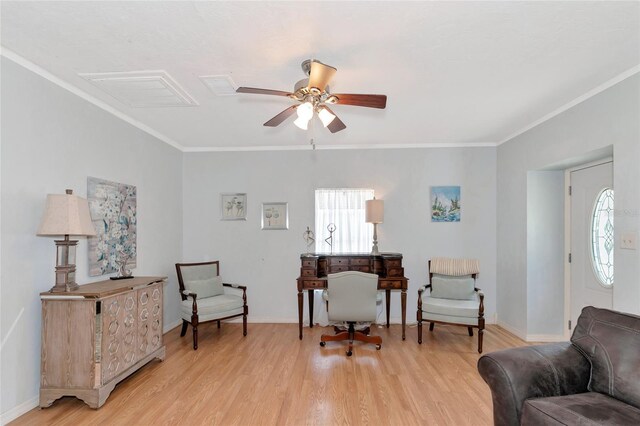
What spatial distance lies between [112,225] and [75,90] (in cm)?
129

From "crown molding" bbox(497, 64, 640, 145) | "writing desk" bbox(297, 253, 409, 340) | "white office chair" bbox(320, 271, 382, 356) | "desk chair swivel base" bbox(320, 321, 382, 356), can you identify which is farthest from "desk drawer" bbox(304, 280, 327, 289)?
"crown molding" bbox(497, 64, 640, 145)

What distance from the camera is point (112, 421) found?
231 centimetres

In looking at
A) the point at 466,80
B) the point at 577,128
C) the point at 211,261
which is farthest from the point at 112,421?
the point at 577,128

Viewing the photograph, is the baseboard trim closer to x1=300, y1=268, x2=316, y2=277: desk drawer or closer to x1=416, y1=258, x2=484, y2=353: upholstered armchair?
x1=300, y1=268, x2=316, y2=277: desk drawer

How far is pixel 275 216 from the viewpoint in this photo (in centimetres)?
478

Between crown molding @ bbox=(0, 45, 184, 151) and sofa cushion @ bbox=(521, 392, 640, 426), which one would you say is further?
crown molding @ bbox=(0, 45, 184, 151)

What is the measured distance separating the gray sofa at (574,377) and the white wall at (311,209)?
109 inches

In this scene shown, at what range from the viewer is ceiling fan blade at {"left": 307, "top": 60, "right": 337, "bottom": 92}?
1.90 m

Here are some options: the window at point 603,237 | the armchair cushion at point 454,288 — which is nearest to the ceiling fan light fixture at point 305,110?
the armchair cushion at point 454,288

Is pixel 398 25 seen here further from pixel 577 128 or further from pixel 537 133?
pixel 537 133

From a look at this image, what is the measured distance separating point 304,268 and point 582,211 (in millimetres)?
3221

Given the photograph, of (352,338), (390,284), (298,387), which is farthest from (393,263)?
(298,387)

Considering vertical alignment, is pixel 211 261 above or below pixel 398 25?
below

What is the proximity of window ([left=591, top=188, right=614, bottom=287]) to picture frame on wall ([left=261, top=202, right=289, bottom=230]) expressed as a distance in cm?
362
